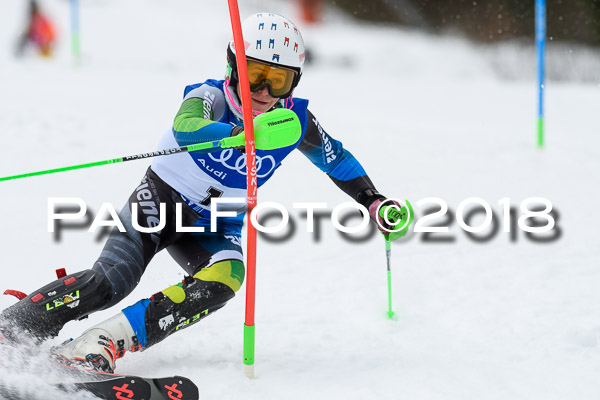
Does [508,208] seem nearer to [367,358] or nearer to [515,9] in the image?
[367,358]

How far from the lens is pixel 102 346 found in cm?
254

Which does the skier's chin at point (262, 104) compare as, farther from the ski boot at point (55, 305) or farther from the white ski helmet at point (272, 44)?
the ski boot at point (55, 305)

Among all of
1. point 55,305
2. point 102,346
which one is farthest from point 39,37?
point 102,346

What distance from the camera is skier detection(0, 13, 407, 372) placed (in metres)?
2.65

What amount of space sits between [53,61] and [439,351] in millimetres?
11146

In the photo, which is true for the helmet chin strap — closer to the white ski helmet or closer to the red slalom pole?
the white ski helmet

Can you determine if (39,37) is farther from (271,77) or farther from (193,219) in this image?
(271,77)

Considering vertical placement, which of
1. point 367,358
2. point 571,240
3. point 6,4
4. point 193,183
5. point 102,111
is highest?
point 6,4

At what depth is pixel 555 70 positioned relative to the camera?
38.8 ft

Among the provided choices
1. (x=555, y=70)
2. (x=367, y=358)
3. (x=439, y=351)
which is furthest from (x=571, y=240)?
(x=555, y=70)

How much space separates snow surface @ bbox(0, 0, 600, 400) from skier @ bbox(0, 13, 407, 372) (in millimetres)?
254

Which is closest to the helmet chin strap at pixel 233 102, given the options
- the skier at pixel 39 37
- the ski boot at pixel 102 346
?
the ski boot at pixel 102 346

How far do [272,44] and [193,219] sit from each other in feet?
2.81

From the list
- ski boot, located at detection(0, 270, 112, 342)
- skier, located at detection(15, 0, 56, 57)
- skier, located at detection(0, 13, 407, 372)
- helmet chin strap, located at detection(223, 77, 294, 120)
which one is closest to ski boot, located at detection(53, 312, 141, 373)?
skier, located at detection(0, 13, 407, 372)
